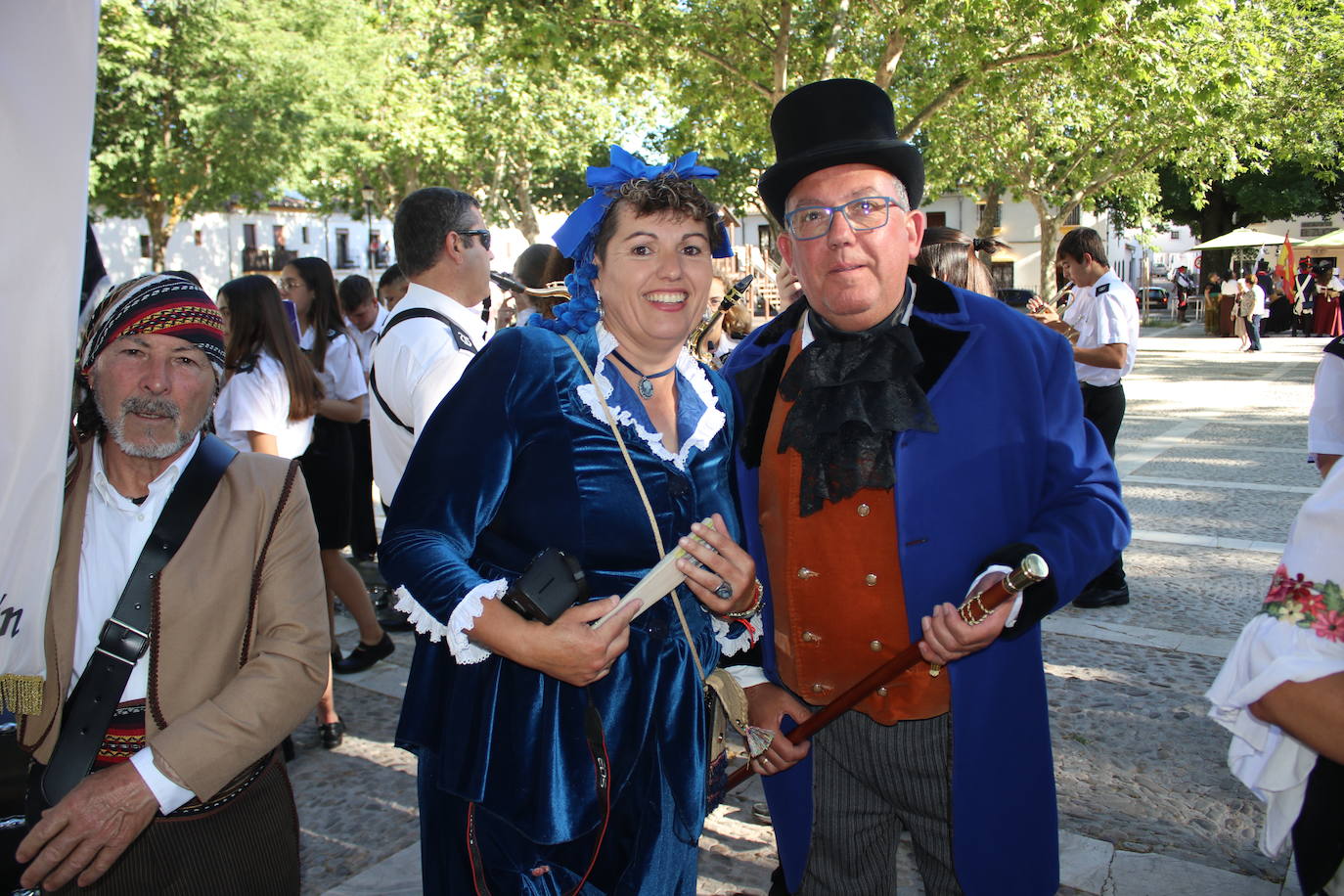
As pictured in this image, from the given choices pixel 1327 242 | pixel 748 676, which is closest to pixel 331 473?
pixel 748 676

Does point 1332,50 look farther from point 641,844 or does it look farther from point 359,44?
point 641,844

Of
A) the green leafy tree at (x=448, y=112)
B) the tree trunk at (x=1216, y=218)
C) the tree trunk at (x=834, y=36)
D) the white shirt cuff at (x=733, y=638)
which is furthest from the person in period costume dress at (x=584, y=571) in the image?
the tree trunk at (x=1216, y=218)

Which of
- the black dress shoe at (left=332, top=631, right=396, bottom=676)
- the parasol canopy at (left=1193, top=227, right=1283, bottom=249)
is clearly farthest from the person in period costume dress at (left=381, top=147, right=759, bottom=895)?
the parasol canopy at (left=1193, top=227, right=1283, bottom=249)

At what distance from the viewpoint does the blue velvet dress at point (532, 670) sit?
1.71 metres

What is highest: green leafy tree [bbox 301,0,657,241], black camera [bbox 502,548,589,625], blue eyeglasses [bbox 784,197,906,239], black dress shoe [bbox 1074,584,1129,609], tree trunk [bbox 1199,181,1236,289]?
green leafy tree [bbox 301,0,657,241]

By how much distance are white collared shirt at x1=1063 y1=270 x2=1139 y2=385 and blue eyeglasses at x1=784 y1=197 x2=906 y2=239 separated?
406 cm

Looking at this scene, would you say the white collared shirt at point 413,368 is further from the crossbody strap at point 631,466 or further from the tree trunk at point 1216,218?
the tree trunk at point 1216,218

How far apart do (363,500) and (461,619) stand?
5.04 metres

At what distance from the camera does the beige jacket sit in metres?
1.86

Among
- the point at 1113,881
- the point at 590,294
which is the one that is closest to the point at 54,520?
the point at 590,294

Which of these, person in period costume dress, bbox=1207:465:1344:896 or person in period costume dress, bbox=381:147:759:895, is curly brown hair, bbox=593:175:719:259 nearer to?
person in period costume dress, bbox=381:147:759:895

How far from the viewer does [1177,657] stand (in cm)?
464

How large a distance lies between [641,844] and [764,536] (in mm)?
735

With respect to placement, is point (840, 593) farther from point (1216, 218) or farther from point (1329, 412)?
point (1216, 218)
